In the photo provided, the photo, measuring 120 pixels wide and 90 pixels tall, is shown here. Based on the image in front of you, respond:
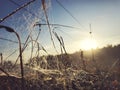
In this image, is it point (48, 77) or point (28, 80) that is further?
point (48, 77)

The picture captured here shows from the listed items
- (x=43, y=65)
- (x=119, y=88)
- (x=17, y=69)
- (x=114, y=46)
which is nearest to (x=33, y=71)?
(x=17, y=69)

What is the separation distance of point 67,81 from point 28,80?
1096 millimetres

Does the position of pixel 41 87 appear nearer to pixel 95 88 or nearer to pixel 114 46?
pixel 95 88

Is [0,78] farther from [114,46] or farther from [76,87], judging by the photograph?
[114,46]

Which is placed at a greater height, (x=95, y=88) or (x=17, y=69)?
(x=17, y=69)

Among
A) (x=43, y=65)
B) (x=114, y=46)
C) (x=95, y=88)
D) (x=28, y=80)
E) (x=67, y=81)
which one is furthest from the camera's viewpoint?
(x=114, y=46)

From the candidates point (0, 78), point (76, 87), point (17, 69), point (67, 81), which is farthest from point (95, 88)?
point (0, 78)

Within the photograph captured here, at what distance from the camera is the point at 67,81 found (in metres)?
5.27

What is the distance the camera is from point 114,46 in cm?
3153

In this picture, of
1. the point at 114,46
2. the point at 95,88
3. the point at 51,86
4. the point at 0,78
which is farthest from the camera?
the point at 114,46

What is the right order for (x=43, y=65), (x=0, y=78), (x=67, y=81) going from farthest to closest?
(x=43, y=65)
(x=67, y=81)
(x=0, y=78)

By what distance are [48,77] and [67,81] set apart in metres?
0.44

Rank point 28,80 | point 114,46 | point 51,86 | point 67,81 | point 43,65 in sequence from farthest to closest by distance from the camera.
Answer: point 114,46 → point 43,65 → point 67,81 → point 51,86 → point 28,80

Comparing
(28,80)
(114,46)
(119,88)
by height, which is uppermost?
(114,46)
